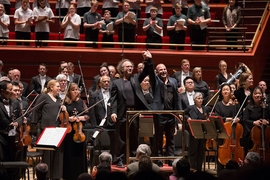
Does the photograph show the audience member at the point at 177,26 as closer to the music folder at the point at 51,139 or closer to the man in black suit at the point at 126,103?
the man in black suit at the point at 126,103

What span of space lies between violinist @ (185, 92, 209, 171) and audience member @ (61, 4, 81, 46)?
4.37 m

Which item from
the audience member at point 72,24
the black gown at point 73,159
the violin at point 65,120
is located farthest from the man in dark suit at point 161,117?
the audience member at point 72,24

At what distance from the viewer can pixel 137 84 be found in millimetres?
9086

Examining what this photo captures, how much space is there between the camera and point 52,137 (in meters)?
8.26

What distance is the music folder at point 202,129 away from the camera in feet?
29.8

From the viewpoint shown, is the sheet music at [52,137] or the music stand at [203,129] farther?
the music stand at [203,129]

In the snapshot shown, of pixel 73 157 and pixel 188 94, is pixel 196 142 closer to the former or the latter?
pixel 188 94

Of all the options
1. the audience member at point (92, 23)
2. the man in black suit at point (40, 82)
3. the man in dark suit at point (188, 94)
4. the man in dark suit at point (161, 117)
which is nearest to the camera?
the man in dark suit at point (161, 117)

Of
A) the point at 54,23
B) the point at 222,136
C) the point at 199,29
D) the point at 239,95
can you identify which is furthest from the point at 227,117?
the point at 54,23

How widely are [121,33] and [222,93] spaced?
398cm

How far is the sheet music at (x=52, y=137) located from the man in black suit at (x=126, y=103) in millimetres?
909

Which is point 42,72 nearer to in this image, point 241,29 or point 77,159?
point 77,159

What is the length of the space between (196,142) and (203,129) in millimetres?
943

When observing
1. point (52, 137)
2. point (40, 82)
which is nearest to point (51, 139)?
point (52, 137)
